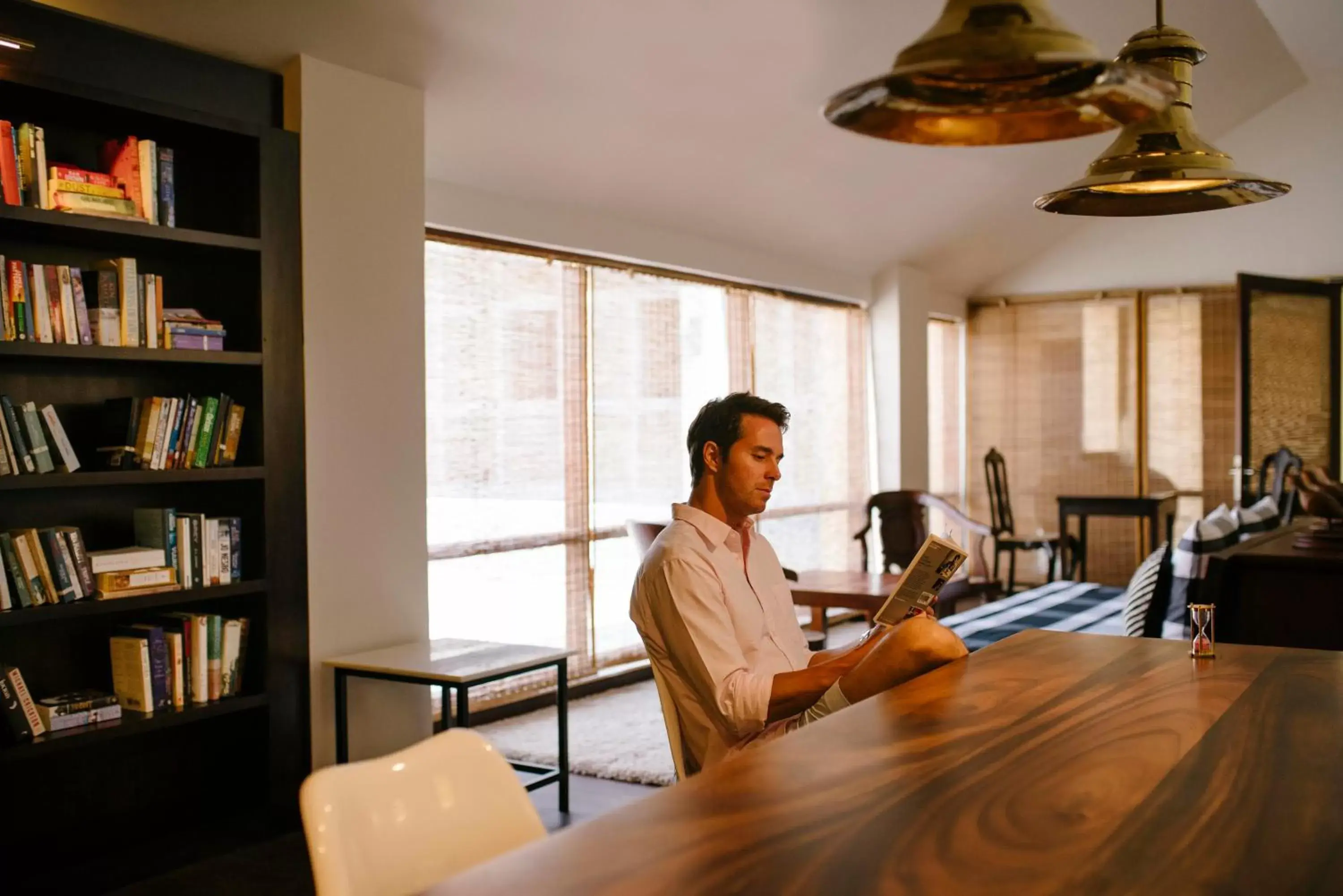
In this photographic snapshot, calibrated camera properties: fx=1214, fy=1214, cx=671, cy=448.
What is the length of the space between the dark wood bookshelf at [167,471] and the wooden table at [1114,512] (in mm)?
5582

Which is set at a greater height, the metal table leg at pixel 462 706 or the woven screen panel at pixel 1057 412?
the woven screen panel at pixel 1057 412

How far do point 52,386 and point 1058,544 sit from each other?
6222mm

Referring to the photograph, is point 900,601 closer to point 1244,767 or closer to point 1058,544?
point 1244,767

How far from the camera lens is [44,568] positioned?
119 inches

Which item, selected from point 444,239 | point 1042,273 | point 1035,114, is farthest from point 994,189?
point 1035,114

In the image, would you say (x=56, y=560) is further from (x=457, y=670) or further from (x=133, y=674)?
(x=457, y=670)

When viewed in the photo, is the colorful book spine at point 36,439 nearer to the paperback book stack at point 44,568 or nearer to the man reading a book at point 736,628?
the paperback book stack at point 44,568

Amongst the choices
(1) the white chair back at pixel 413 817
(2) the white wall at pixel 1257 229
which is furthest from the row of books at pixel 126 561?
(2) the white wall at pixel 1257 229

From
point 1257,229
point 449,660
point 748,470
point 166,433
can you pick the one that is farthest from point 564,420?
point 1257,229

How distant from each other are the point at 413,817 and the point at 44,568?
6.39ft

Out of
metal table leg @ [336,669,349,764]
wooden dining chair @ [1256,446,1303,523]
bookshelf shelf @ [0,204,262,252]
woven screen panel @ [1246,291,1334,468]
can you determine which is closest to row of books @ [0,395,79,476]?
bookshelf shelf @ [0,204,262,252]

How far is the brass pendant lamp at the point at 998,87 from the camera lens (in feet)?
4.66

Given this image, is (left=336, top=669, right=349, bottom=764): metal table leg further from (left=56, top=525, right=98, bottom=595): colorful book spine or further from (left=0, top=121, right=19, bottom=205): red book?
(left=0, top=121, right=19, bottom=205): red book

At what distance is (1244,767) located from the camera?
156 centimetres
